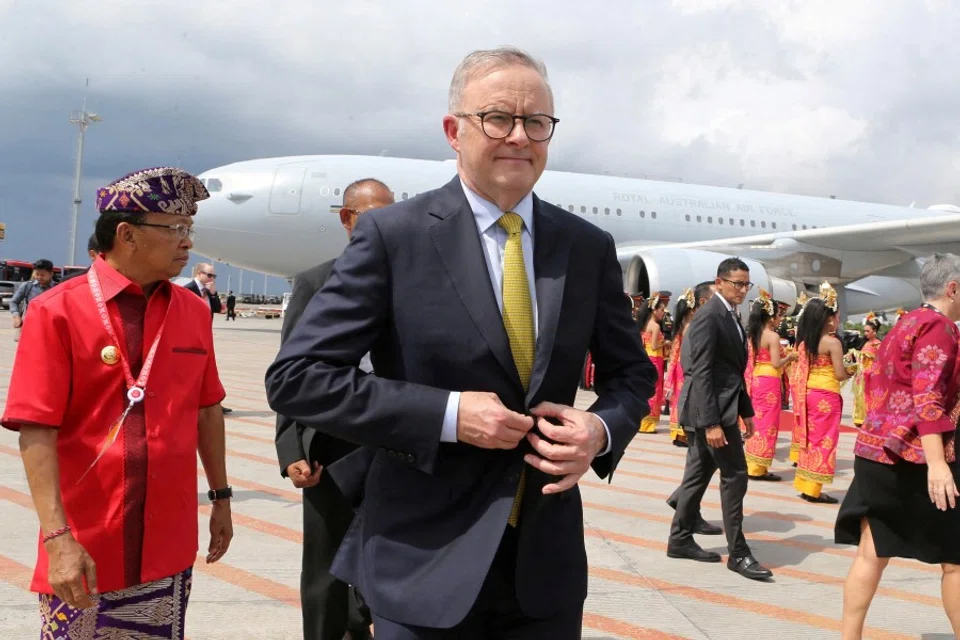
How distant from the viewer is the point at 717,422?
516cm

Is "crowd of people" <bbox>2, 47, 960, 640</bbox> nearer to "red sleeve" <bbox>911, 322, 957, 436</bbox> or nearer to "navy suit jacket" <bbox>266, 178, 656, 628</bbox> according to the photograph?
"navy suit jacket" <bbox>266, 178, 656, 628</bbox>

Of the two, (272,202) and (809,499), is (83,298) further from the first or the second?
(272,202)

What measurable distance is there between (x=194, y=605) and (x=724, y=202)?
19.8 metres

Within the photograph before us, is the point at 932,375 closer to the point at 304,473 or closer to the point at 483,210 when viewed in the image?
the point at 483,210

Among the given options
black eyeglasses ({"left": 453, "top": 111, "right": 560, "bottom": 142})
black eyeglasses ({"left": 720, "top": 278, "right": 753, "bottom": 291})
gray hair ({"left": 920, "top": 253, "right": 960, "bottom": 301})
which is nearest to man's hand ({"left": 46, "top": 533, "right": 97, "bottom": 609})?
black eyeglasses ({"left": 453, "top": 111, "right": 560, "bottom": 142})

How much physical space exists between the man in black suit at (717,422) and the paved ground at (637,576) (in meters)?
0.18

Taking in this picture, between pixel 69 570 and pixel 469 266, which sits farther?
pixel 69 570

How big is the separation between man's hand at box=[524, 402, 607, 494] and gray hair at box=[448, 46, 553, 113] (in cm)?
71

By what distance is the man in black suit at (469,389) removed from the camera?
5.65ft

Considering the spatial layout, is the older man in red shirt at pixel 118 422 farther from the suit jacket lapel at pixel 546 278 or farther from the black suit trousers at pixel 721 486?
the black suit trousers at pixel 721 486

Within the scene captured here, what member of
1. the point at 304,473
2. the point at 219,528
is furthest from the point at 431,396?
the point at 304,473

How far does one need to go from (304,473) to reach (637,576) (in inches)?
104

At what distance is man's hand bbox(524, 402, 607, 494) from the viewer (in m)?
1.72

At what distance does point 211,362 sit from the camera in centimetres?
254
